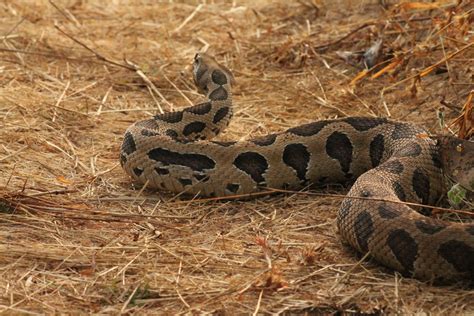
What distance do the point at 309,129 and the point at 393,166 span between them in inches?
38.0

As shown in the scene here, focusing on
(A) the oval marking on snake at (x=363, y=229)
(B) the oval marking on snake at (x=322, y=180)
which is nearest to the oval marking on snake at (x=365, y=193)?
(A) the oval marking on snake at (x=363, y=229)

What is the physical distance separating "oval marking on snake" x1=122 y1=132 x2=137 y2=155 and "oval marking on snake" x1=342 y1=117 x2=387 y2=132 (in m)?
1.81

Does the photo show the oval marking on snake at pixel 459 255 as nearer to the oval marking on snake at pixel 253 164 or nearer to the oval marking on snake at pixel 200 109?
the oval marking on snake at pixel 253 164

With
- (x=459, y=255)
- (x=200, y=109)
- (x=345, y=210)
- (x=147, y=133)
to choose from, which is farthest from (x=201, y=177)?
(x=459, y=255)

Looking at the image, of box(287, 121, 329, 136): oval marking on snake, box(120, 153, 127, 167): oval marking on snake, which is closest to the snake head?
box(287, 121, 329, 136): oval marking on snake

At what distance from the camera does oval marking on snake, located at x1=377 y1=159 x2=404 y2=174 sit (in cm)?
706

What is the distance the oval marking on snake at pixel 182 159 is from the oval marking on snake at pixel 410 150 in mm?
1509

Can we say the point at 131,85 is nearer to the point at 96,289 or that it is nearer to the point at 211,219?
the point at 211,219

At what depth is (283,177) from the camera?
25.0 feet

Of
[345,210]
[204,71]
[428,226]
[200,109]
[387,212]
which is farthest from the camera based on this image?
[204,71]

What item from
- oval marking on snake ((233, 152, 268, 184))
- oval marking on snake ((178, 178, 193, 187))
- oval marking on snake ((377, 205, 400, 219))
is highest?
oval marking on snake ((377, 205, 400, 219))

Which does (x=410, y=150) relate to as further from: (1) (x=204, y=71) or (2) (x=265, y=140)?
(1) (x=204, y=71)

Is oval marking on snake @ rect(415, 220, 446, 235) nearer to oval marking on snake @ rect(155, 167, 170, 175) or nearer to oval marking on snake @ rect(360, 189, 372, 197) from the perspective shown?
oval marking on snake @ rect(360, 189, 372, 197)

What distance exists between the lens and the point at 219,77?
29.8 ft
